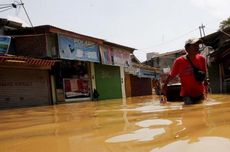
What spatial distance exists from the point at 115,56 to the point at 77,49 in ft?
21.3

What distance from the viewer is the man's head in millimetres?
6270

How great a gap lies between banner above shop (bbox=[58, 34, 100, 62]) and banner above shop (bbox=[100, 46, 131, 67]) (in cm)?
118

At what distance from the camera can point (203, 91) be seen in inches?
264

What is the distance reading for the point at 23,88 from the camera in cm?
1742

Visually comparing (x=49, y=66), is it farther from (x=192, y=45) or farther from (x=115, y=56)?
(x=192, y=45)

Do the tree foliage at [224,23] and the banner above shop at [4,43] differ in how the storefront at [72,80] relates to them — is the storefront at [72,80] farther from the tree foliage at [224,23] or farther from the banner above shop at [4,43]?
the tree foliage at [224,23]

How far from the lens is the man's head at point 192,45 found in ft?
20.6

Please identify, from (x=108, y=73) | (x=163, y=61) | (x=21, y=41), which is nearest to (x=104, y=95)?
(x=108, y=73)

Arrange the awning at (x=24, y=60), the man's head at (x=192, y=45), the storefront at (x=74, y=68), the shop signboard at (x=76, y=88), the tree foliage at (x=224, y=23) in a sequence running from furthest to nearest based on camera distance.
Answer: the tree foliage at (x=224, y=23)
the shop signboard at (x=76, y=88)
the storefront at (x=74, y=68)
the awning at (x=24, y=60)
the man's head at (x=192, y=45)

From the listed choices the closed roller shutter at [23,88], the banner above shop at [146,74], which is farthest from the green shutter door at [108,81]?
the closed roller shutter at [23,88]

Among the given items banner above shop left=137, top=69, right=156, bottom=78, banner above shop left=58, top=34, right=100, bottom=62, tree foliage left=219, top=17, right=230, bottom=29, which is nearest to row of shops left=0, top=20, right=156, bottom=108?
banner above shop left=58, top=34, right=100, bottom=62

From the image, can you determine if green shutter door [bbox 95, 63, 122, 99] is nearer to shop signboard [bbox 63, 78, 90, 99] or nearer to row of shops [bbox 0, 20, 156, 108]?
row of shops [bbox 0, 20, 156, 108]

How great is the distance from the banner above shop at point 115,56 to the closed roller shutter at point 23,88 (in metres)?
5.77

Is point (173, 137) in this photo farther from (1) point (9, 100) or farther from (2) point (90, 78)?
(2) point (90, 78)
